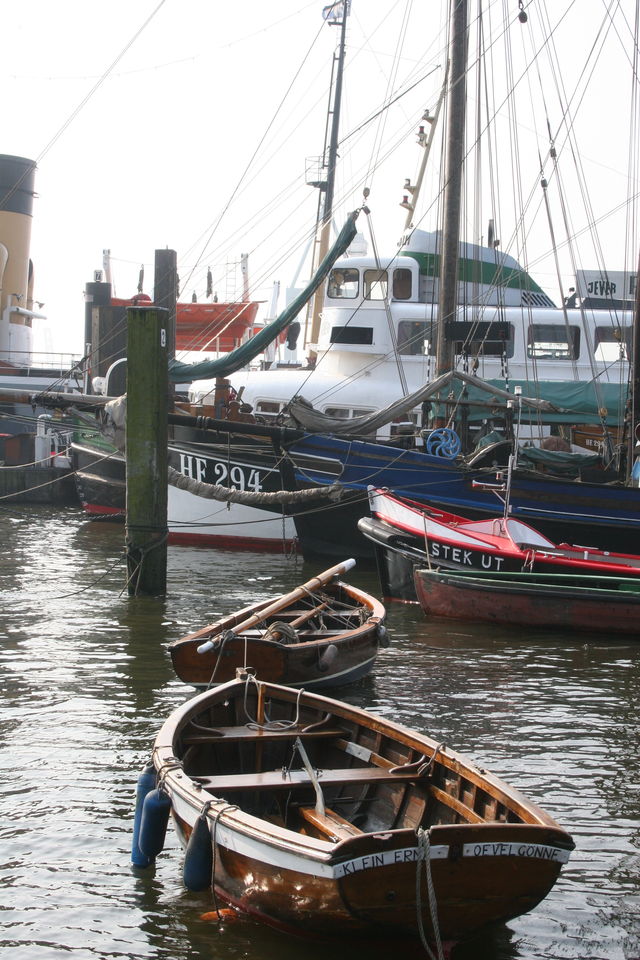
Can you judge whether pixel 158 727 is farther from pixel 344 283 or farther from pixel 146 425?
pixel 344 283

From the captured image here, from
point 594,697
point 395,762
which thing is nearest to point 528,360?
point 594,697

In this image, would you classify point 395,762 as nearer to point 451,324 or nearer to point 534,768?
point 534,768

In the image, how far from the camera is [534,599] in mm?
13953

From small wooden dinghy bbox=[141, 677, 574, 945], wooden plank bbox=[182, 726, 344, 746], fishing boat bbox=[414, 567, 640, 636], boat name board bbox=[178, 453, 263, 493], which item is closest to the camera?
small wooden dinghy bbox=[141, 677, 574, 945]

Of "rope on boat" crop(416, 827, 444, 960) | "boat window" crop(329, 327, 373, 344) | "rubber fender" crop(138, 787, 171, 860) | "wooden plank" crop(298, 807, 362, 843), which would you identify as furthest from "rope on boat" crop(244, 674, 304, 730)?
"boat window" crop(329, 327, 373, 344)

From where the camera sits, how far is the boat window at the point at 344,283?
79.7 ft

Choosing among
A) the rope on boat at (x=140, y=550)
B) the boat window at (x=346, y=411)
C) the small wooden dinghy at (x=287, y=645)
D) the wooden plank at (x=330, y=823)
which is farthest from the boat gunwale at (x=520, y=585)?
the boat window at (x=346, y=411)

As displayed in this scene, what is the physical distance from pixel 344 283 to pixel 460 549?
1083 centimetres

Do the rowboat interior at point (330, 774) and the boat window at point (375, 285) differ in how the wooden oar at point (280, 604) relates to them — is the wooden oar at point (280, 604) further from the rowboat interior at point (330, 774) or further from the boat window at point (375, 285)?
the boat window at point (375, 285)

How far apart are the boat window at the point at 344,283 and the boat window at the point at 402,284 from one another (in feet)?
2.94

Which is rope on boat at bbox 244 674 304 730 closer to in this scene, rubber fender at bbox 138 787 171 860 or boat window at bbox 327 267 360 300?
rubber fender at bbox 138 787 171 860

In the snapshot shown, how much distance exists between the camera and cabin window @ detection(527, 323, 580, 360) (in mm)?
23828

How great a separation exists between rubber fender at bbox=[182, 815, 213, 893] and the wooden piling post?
379 inches

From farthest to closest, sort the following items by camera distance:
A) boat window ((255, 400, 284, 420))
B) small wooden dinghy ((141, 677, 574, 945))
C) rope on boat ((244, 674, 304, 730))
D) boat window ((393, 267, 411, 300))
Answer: boat window ((393, 267, 411, 300))
boat window ((255, 400, 284, 420))
rope on boat ((244, 674, 304, 730))
small wooden dinghy ((141, 677, 574, 945))
